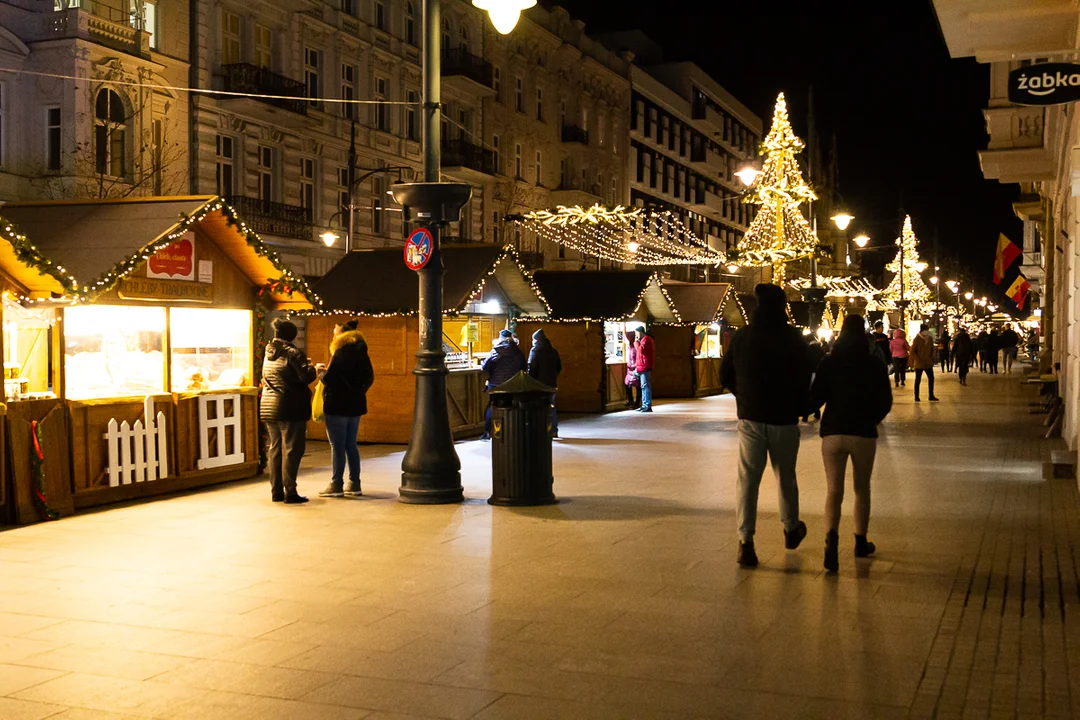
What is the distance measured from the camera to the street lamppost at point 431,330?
1176cm

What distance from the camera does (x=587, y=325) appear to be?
82.5ft

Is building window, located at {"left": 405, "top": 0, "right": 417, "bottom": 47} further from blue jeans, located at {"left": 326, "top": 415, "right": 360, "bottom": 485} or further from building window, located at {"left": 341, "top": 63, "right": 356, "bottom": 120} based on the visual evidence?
blue jeans, located at {"left": 326, "top": 415, "right": 360, "bottom": 485}

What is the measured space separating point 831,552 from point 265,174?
93.2 ft

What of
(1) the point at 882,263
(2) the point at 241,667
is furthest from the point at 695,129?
(2) the point at 241,667

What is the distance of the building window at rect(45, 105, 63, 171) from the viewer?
2719 centimetres

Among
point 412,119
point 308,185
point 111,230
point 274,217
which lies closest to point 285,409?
point 111,230

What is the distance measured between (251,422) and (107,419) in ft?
8.05

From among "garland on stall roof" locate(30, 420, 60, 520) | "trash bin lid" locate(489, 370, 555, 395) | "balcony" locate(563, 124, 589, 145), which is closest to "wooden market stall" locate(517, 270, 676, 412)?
"trash bin lid" locate(489, 370, 555, 395)

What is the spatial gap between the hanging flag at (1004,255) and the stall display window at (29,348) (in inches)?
1198

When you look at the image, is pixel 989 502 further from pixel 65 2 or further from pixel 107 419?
pixel 65 2

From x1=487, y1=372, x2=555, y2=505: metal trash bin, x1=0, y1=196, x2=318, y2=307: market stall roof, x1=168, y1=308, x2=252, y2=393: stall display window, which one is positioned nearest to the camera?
x1=487, y1=372, x2=555, y2=505: metal trash bin

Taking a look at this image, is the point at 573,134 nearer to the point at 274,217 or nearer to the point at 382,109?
the point at 382,109

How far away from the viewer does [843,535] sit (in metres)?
9.87

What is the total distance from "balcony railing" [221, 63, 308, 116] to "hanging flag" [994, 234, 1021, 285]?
20.8 metres
